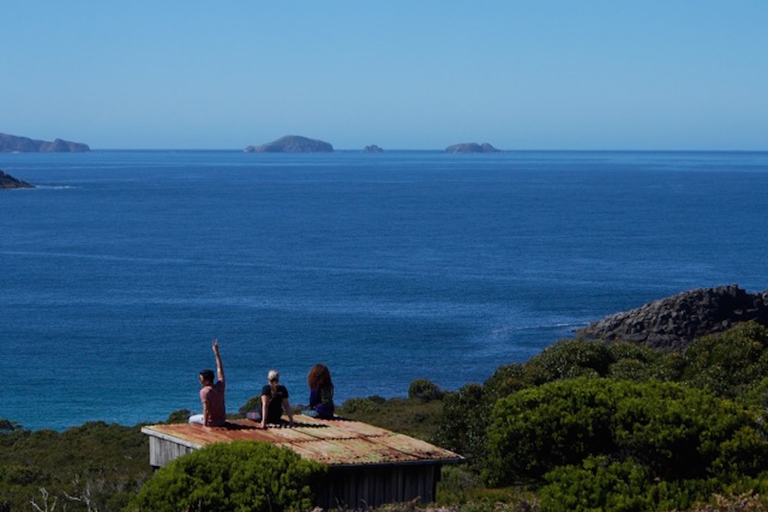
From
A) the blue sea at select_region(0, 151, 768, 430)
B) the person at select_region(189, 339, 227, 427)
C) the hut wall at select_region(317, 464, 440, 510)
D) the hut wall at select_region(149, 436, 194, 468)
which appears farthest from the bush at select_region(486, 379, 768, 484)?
the blue sea at select_region(0, 151, 768, 430)

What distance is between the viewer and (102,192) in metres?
186

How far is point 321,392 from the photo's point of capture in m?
14.7

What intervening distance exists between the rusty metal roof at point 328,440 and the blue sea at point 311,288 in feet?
105

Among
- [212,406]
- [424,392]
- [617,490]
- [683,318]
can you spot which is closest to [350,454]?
[212,406]

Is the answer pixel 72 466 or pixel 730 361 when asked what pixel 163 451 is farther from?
pixel 72 466

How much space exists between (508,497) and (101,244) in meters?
95.4

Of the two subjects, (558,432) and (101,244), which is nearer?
(558,432)

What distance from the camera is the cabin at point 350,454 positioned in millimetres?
12102

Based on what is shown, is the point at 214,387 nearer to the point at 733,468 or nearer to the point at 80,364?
the point at 733,468

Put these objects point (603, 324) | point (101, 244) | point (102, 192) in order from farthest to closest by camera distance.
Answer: point (102, 192)
point (101, 244)
point (603, 324)

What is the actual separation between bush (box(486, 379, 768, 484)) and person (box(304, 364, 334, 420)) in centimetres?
230

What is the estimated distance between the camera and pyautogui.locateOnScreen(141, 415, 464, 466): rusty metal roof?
12.3m

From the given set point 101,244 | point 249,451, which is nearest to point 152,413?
point 249,451

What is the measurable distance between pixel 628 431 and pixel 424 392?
3212 centimetres
